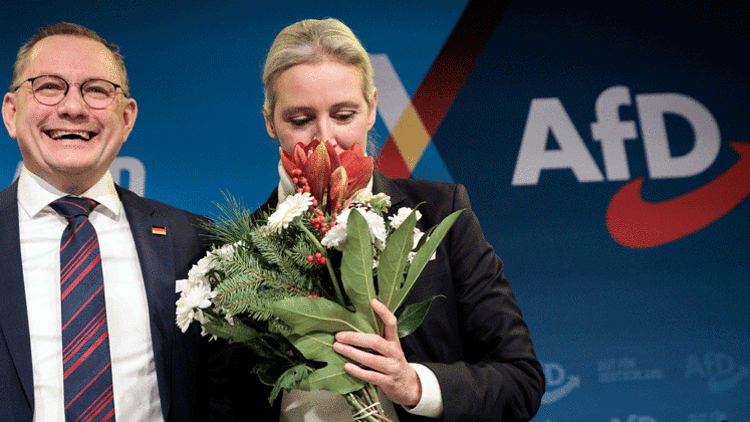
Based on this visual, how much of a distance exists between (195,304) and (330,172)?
1.25 feet

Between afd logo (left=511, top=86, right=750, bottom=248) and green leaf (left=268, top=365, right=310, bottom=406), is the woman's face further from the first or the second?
afd logo (left=511, top=86, right=750, bottom=248)

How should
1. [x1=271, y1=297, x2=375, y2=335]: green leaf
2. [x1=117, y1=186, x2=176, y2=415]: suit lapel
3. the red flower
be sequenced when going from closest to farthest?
[x1=271, y1=297, x2=375, y2=335]: green leaf, the red flower, [x1=117, y1=186, x2=176, y2=415]: suit lapel

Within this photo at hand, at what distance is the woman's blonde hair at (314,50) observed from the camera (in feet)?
5.19

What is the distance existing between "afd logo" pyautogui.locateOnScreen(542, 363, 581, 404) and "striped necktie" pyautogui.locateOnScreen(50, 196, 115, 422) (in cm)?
230

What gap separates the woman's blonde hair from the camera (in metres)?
1.58

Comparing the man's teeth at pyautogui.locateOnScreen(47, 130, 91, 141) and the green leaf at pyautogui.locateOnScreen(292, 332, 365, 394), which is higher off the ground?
the man's teeth at pyautogui.locateOnScreen(47, 130, 91, 141)

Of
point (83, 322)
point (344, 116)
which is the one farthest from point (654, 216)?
point (83, 322)

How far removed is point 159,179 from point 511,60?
1.92 m

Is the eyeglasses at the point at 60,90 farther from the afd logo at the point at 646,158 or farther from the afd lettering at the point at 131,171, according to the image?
the afd logo at the point at 646,158

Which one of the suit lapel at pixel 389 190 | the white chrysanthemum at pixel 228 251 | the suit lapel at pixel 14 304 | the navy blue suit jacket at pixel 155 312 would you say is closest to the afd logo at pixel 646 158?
the suit lapel at pixel 389 190

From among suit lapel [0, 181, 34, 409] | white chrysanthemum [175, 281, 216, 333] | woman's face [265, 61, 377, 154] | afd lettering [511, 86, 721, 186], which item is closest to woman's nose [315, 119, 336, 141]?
woman's face [265, 61, 377, 154]

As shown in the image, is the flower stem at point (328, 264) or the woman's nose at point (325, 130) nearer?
the flower stem at point (328, 264)

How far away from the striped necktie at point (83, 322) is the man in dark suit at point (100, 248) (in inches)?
0.7

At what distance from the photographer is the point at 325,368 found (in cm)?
121
